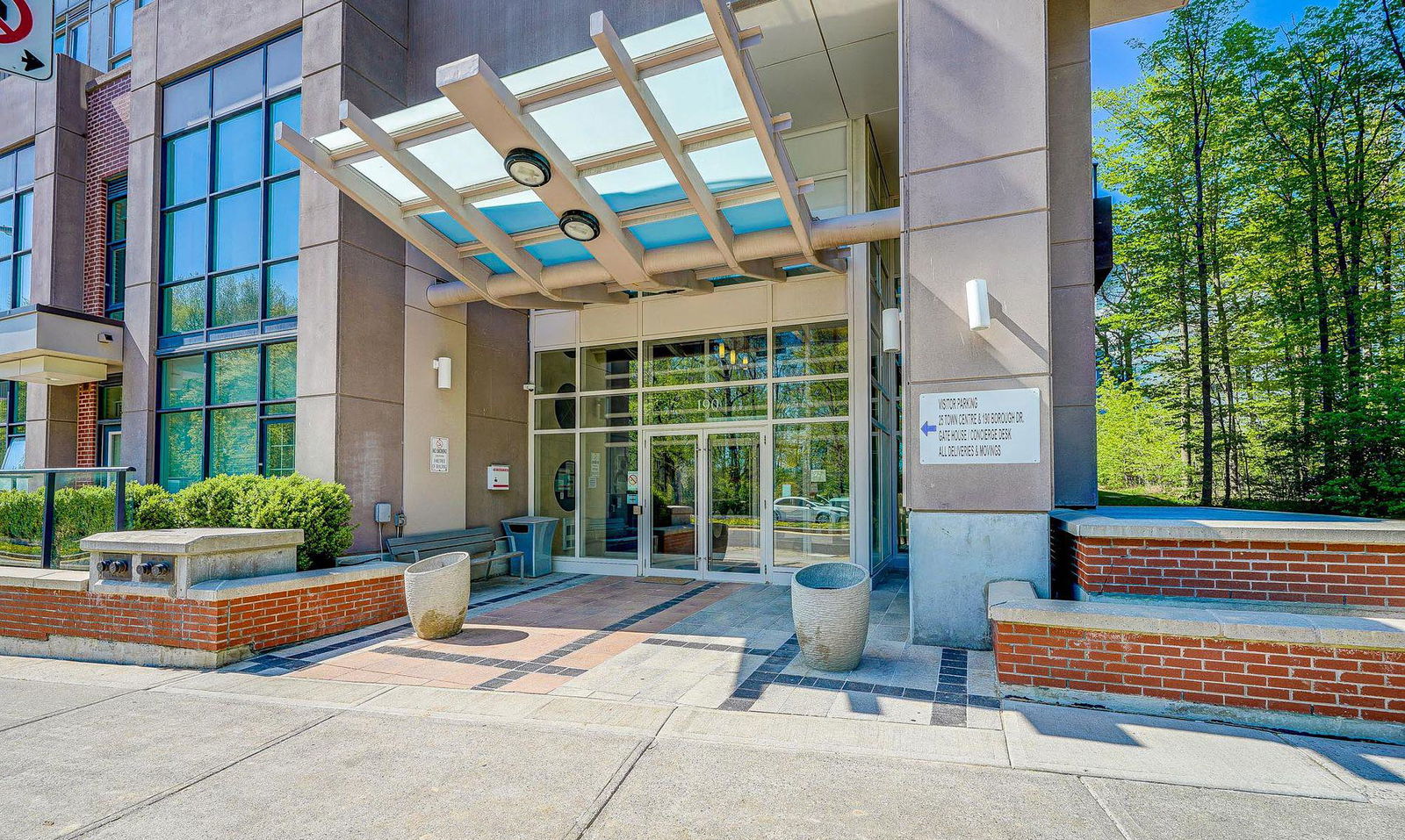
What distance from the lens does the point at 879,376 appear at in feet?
36.6

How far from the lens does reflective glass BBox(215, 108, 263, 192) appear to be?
10.1 metres

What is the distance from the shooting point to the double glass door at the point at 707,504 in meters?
10.2

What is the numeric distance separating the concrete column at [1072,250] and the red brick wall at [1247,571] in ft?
6.86

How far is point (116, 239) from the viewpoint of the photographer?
12.5m

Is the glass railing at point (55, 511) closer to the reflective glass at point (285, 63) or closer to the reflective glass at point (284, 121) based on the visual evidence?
the reflective glass at point (284, 121)

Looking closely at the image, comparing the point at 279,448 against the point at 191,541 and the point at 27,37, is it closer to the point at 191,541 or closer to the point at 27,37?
the point at 191,541

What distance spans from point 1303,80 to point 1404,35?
131cm

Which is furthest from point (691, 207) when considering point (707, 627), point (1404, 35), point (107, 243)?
point (1404, 35)

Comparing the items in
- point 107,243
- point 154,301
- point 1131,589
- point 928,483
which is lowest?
point 1131,589

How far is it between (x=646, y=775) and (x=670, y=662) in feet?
7.32

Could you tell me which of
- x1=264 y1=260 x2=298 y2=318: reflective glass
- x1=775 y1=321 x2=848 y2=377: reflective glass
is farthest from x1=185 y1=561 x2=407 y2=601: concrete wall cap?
x1=775 y1=321 x2=848 y2=377: reflective glass

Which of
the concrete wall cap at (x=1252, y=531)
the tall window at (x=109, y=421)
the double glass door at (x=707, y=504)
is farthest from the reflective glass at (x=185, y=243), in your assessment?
the concrete wall cap at (x=1252, y=531)

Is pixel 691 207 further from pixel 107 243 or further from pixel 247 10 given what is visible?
pixel 107 243

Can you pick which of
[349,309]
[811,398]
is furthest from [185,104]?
[811,398]
